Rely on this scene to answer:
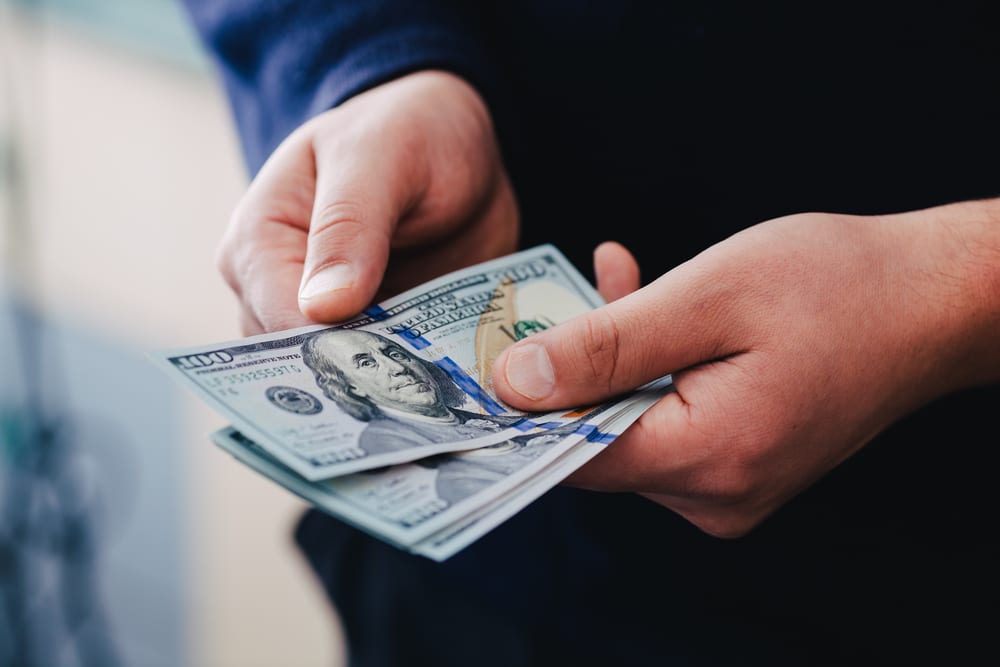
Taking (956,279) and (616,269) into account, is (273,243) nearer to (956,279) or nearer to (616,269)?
(616,269)

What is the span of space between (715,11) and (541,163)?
292 mm

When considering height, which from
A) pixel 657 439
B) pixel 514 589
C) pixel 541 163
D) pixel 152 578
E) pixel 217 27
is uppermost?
pixel 217 27

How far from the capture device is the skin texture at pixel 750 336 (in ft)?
2.21

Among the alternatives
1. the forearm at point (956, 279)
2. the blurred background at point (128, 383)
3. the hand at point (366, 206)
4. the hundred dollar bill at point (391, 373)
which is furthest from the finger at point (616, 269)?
the blurred background at point (128, 383)

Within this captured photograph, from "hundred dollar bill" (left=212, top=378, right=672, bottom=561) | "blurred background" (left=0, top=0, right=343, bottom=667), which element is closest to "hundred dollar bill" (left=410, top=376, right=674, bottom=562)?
"hundred dollar bill" (left=212, top=378, right=672, bottom=561)

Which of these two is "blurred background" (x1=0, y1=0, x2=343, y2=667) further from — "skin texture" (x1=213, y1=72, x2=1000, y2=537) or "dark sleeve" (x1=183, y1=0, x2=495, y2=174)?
"skin texture" (x1=213, y1=72, x2=1000, y2=537)

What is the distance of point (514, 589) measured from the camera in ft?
3.31

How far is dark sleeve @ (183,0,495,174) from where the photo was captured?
3.01ft

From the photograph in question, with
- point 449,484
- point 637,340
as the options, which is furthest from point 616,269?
point 449,484

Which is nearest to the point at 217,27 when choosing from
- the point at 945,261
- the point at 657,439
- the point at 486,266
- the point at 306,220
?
the point at 306,220

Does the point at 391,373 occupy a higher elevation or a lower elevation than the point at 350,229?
lower

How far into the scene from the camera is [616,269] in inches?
35.9

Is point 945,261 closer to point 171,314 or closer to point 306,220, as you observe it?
point 306,220

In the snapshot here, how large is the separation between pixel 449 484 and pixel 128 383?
212 centimetres
